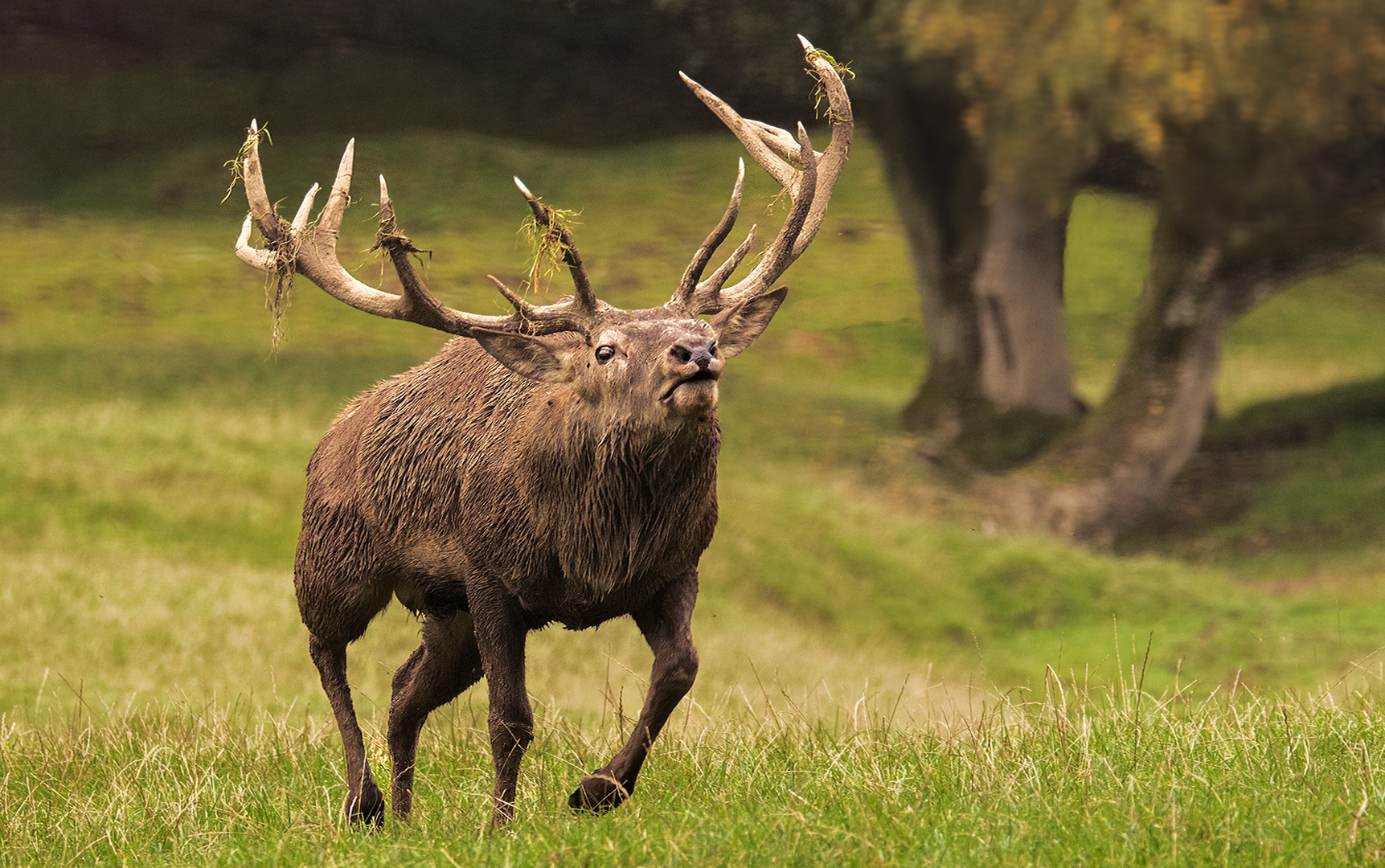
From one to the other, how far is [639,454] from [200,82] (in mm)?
19923

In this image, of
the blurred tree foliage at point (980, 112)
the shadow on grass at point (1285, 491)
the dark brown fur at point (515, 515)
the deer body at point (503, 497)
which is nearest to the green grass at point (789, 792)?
the dark brown fur at point (515, 515)

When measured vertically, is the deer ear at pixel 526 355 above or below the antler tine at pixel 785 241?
below

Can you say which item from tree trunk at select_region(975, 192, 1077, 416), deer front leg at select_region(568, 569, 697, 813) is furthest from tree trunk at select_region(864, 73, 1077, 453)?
deer front leg at select_region(568, 569, 697, 813)

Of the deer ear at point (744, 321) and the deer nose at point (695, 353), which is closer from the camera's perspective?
the deer nose at point (695, 353)

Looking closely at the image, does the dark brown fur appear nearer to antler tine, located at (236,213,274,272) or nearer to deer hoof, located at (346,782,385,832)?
deer hoof, located at (346,782,385,832)

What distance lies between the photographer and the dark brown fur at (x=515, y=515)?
5.16 metres

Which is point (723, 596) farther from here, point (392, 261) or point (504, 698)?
point (392, 261)

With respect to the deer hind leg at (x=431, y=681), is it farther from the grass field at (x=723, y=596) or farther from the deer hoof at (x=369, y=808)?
the grass field at (x=723, y=596)

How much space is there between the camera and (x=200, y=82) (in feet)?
74.8

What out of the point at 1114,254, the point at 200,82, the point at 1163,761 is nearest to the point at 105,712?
the point at 1163,761

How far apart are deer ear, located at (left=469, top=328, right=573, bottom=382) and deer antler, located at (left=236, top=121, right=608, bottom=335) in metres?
0.07

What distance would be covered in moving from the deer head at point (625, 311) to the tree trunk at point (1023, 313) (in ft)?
39.2

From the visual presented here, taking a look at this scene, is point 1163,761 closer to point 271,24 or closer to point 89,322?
point 89,322

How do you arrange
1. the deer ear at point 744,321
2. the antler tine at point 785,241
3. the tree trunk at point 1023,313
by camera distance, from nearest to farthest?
the deer ear at point 744,321
the antler tine at point 785,241
the tree trunk at point 1023,313
